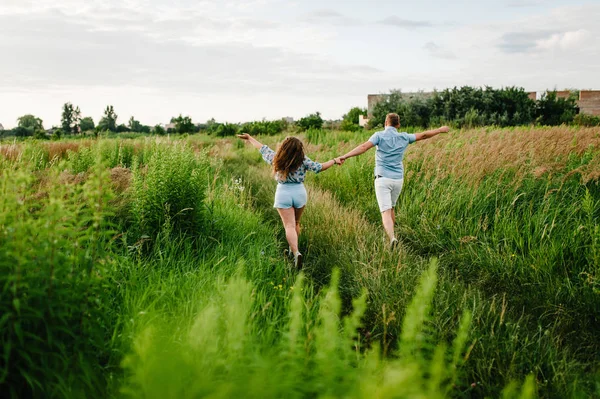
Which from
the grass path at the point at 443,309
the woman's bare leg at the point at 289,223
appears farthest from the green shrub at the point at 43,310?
the woman's bare leg at the point at 289,223

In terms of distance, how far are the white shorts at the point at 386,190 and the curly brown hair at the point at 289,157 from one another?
63.1 inches

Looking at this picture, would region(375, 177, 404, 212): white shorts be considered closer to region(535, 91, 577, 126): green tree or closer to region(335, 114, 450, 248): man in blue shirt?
region(335, 114, 450, 248): man in blue shirt

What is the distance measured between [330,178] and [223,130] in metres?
25.6

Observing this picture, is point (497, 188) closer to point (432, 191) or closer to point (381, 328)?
point (432, 191)

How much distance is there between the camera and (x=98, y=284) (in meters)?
2.86

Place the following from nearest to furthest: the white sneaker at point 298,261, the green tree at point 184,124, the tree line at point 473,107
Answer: the white sneaker at point 298,261 → the tree line at point 473,107 → the green tree at point 184,124

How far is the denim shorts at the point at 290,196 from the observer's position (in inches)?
245

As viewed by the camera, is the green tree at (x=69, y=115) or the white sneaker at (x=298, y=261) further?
the green tree at (x=69, y=115)

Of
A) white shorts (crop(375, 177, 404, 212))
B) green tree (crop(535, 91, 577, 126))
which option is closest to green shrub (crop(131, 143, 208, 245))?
white shorts (crop(375, 177, 404, 212))

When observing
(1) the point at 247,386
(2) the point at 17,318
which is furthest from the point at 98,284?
(1) the point at 247,386

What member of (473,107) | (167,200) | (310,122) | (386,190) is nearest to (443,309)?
(386,190)

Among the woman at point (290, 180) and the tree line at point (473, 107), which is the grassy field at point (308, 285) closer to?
the woman at point (290, 180)

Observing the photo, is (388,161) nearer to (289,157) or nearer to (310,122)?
(289,157)

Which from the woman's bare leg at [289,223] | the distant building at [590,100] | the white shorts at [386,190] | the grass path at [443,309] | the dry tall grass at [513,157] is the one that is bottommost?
the grass path at [443,309]
